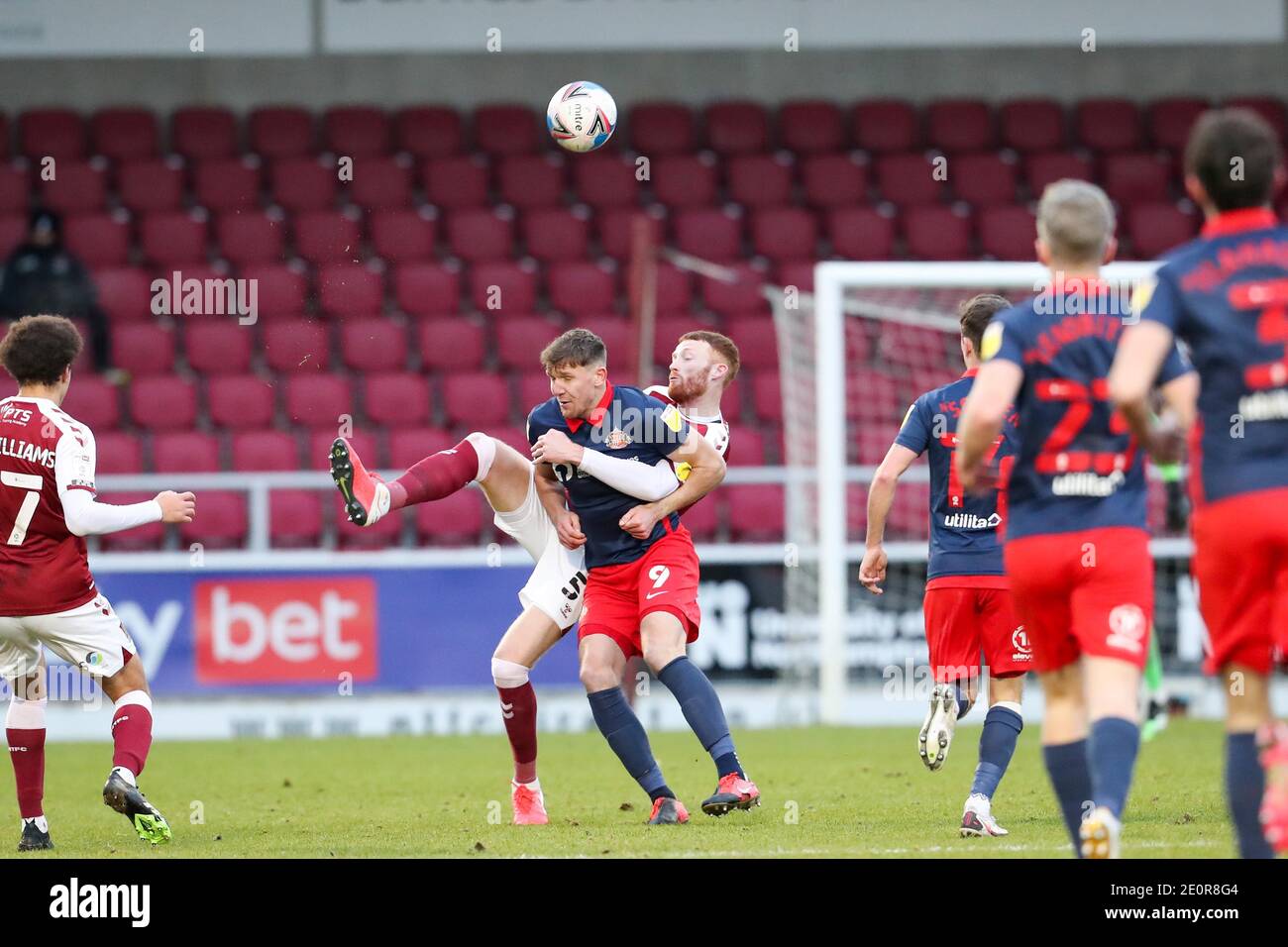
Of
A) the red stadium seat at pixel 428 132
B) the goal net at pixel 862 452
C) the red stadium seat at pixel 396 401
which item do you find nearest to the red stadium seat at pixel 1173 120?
the goal net at pixel 862 452

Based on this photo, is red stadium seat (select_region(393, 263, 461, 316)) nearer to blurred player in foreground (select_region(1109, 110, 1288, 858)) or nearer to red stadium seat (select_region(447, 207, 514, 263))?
red stadium seat (select_region(447, 207, 514, 263))

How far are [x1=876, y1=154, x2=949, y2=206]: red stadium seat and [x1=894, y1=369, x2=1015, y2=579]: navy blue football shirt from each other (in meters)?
10.7

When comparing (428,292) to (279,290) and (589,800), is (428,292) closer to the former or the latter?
(279,290)

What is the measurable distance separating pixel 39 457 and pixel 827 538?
21.0 ft

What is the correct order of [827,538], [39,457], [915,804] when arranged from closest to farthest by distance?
1. [39,457]
2. [915,804]
3. [827,538]

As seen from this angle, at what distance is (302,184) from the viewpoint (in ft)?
55.2

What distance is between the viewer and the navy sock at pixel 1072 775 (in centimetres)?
491

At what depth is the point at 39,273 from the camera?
14.9 m

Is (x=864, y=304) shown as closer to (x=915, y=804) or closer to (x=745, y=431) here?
(x=745, y=431)

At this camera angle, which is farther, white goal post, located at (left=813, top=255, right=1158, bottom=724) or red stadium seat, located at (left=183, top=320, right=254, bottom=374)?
red stadium seat, located at (left=183, top=320, right=254, bottom=374)

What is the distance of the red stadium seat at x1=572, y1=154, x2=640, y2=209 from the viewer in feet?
56.5

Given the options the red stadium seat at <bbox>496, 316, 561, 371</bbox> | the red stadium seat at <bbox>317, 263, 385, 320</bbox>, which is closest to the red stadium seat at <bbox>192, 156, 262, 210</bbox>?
the red stadium seat at <bbox>317, 263, 385, 320</bbox>

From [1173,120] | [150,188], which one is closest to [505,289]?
[150,188]
